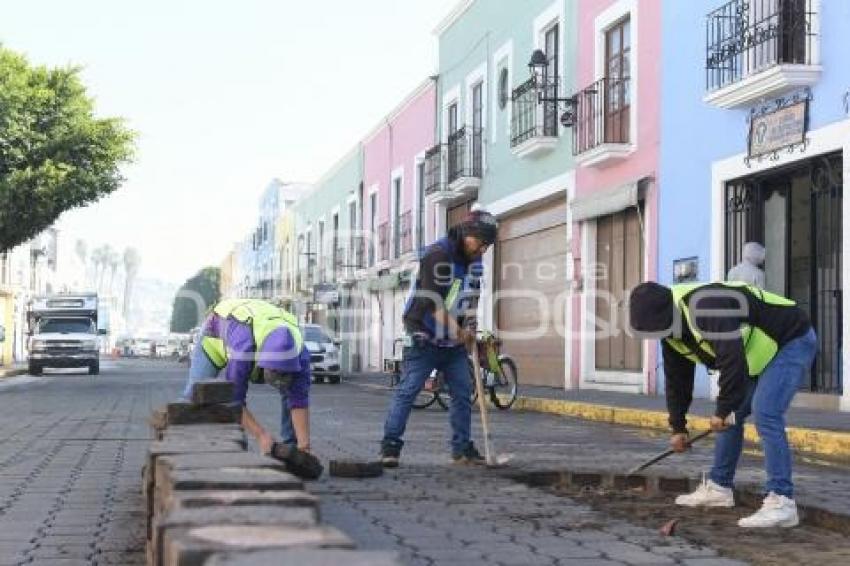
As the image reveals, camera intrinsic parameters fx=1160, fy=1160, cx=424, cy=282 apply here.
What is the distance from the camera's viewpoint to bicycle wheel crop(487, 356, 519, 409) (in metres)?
15.5

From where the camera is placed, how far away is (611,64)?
18.0m

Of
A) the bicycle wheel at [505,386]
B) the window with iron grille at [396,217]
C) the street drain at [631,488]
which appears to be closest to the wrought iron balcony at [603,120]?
the bicycle wheel at [505,386]

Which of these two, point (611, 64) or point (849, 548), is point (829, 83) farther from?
point (849, 548)

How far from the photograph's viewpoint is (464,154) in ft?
81.0

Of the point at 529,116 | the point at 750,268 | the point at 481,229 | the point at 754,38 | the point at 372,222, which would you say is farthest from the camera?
the point at 372,222

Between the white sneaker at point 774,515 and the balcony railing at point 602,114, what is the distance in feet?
39.7

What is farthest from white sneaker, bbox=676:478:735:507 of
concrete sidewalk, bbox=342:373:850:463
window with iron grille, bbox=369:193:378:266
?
window with iron grille, bbox=369:193:378:266

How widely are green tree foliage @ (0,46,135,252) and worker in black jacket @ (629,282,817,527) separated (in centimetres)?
2087

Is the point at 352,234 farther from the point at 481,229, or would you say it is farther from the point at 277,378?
the point at 277,378

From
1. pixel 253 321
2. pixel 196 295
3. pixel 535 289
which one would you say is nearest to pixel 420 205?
pixel 535 289

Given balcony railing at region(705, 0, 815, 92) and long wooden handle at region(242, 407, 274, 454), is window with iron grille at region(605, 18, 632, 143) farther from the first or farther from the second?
long wooden handle at region(242, 407, 274, 454)

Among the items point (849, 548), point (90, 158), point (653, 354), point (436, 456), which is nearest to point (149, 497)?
point (849, 548)

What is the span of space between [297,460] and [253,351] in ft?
2.06

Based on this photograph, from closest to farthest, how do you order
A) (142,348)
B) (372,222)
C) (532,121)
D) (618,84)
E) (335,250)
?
(618,84)
(532,121)
(372,222)
(335,250)
(142,348)
